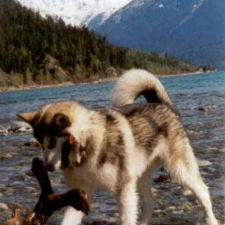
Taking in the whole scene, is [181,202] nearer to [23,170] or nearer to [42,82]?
[23,170]

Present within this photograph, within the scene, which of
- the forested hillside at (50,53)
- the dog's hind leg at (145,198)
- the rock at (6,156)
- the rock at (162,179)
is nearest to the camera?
the dog's hind leg at (145,198)

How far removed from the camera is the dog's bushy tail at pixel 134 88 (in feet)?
26.5

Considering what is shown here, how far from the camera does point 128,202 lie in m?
6.14

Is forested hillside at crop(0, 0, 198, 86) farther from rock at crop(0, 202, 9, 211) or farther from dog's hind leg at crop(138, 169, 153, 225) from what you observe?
dog's hind leg at crop(138, 169, 153, 225)

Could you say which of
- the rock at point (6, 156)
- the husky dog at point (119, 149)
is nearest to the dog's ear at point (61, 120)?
the husky dog at point (119, 149)

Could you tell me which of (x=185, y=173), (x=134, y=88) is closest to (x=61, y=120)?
(x=185, y=173)

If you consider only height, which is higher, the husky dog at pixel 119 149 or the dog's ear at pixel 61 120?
the dog's ear at pixel 61 120

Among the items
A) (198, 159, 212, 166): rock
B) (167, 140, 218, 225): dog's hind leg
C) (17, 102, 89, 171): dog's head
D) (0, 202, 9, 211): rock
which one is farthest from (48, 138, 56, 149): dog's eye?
(198, 159, 212, 166): rock

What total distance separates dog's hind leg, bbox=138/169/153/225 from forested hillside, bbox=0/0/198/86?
132 metres

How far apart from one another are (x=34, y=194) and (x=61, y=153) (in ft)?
10.9

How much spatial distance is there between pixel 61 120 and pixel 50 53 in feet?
530

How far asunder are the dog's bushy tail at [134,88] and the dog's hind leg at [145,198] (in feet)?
4.44

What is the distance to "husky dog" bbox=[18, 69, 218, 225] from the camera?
5.64m

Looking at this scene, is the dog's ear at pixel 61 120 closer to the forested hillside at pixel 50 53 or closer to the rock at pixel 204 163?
the rock at pixel 204 163
